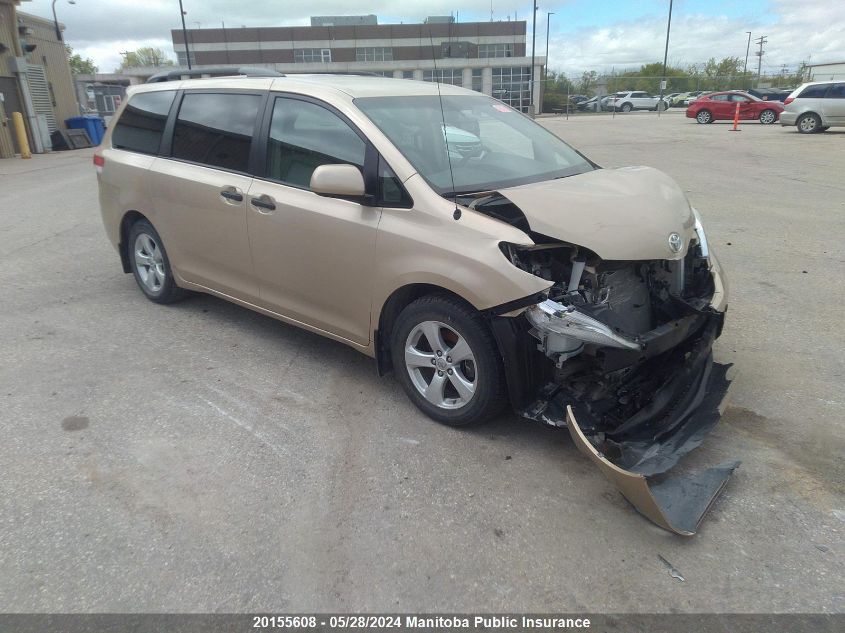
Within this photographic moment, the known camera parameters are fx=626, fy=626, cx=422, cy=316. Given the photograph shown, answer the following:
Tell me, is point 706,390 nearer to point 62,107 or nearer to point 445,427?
point 445,427

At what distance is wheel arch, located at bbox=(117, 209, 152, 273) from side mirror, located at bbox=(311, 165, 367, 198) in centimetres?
251

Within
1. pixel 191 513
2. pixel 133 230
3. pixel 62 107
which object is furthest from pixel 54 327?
pixel 62 107

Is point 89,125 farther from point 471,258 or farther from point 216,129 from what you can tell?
point 471,258

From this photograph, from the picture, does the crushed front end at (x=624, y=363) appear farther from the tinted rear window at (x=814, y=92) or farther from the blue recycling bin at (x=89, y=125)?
the blue recycling bin at (x=89, y=125)

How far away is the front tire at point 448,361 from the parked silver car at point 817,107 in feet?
77.2

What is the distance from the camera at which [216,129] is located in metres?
4.58

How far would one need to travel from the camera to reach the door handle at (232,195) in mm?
4258

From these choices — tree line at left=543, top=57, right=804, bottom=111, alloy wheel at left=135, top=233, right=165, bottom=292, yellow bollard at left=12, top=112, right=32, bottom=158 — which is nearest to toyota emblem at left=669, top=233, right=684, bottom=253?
alloy wheel at left=135, top=233, right=165, bottom=292

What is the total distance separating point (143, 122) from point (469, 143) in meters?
3.01

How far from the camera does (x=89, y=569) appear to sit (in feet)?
8.29

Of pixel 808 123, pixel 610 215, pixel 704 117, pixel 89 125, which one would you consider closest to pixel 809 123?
pixel 808 123

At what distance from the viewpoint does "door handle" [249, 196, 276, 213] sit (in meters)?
4.05

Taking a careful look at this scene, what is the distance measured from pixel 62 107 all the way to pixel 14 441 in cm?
2688

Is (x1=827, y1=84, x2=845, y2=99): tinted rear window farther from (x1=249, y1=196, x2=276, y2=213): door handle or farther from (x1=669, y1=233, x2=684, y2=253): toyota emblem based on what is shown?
(x1=249, y1=196, x2=276, y2=213): door handle
